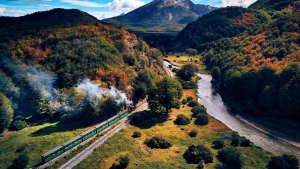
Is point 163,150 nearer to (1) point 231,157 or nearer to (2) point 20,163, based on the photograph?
(1) point 231,157

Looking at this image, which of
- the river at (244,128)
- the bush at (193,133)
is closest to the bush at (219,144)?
the bush at (193,133)

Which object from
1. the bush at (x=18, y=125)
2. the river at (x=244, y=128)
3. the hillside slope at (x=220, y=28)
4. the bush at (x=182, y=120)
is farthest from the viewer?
the hillside slope at (x=220, y=28)

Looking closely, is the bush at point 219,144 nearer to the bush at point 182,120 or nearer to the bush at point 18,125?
the bush at point 182,120

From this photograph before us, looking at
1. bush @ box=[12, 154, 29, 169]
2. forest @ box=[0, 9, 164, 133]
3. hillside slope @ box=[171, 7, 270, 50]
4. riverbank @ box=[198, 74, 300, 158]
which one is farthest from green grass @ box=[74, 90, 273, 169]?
hillside slope @ box=[171, 7, 270, 50]

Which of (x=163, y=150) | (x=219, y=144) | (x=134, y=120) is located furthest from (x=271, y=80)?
(x=134, y=120)

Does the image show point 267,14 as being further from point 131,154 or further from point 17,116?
point 17,116

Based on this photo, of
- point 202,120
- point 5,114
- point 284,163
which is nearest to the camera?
point 284,163
